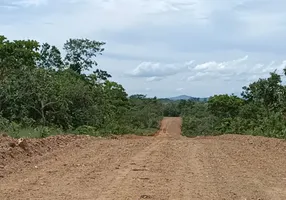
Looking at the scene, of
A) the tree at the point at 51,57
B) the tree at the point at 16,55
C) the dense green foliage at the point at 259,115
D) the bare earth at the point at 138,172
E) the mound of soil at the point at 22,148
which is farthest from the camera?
the tree at the point at 51,57

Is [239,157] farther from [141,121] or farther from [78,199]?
[141,121]

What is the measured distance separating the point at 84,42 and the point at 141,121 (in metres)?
11.3

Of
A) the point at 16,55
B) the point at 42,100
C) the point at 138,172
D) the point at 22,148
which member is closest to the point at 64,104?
the point at 42,100

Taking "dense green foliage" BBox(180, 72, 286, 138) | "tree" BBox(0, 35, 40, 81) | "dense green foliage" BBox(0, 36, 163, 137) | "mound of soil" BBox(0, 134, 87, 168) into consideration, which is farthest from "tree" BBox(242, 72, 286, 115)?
"mound of soil" BBox(0, 134, 87, 168)

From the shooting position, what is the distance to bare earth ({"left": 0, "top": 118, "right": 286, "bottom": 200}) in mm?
7922

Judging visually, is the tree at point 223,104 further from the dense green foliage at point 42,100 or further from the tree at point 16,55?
the tree at point 16,55

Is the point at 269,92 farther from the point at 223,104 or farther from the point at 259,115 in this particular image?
the point at 223,104

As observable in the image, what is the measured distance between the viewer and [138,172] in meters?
10.2

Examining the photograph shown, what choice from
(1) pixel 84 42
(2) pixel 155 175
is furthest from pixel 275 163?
(1) pixel 84 42

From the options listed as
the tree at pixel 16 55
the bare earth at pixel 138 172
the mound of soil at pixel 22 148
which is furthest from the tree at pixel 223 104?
the mound of soil at pixel 22 148

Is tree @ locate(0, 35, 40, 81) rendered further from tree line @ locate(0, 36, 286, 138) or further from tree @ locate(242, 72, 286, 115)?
tree @ locate(242, 72, 286, 115)

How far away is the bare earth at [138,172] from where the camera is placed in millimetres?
7922

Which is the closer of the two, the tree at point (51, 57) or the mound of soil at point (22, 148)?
the mound of soil at point (22, 148)

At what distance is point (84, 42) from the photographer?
42562 mm
